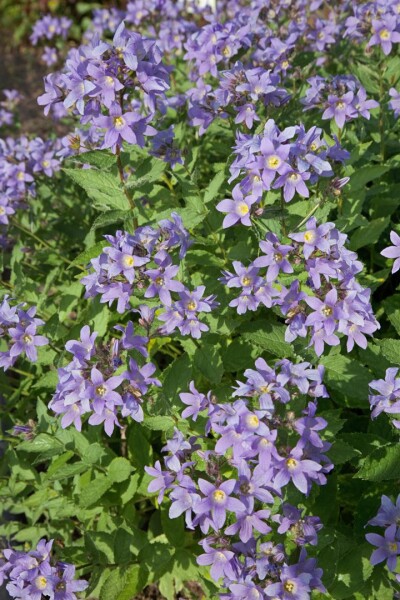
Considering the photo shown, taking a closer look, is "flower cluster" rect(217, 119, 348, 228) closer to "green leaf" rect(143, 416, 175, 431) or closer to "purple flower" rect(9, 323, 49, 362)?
"green leaf" rect(143, 416, 175, 431)

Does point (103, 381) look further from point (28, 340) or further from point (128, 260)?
point (28, 340)

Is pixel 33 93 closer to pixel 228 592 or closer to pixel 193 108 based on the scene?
pixel 193 108

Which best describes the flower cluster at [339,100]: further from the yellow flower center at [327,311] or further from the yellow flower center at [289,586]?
the yellow flower center at [289,586]

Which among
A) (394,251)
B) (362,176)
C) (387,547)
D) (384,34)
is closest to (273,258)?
(394,251)

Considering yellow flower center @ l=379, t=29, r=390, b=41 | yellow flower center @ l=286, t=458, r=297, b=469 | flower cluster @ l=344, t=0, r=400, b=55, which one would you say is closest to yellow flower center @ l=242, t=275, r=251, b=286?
yellow flower center @ l=286, t=458, r=297, b=469

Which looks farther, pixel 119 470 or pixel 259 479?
pixel 119 470
